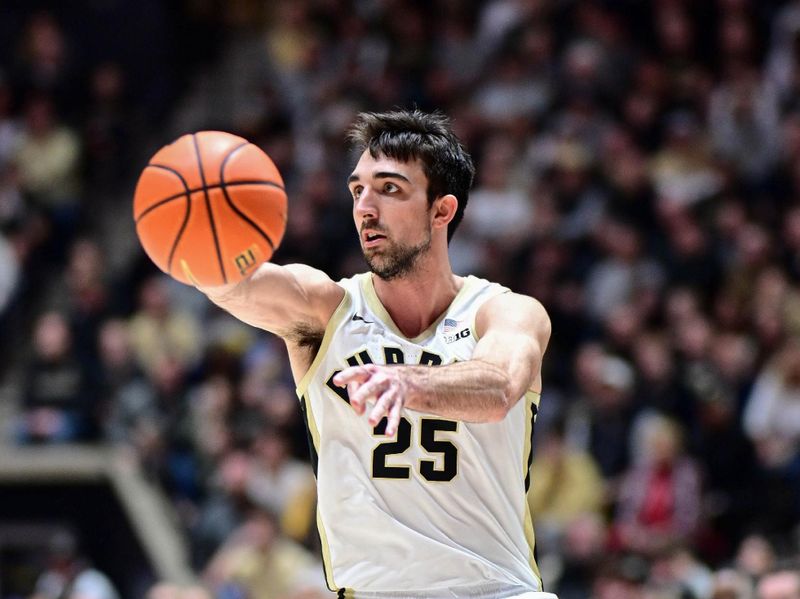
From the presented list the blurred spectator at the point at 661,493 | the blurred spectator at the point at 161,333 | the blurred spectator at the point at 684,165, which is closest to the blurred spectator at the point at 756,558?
the blurred spectator at the point at 661,493

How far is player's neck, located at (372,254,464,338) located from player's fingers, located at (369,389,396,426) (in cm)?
148

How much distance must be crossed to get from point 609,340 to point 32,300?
23.6 ft

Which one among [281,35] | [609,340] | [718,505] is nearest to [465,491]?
[718,505]

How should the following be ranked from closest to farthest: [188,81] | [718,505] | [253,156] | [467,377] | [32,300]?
1. [467,377]
2. [253,156]
3. [718,505]
4. [32,300]
5. [188,81]

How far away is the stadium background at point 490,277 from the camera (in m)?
11.4

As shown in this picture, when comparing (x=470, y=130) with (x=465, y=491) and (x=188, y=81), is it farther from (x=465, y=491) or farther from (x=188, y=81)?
(x=465, y=491)

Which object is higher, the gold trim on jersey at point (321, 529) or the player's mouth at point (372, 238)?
the player's mouth at point (372, 238)

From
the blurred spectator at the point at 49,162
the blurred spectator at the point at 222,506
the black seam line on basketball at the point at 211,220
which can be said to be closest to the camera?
the black seam line on basketball at the point at 211,220

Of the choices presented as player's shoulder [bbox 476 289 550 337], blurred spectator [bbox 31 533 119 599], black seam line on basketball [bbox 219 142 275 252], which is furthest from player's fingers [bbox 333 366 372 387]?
blurred spectator [bbox 31 533 119 599]

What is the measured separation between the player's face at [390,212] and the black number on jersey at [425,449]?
0.76 metres

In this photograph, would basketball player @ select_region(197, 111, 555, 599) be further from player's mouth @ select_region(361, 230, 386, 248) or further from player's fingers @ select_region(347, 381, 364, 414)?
player's fingers @ select_region(347, 381, 364, 414)

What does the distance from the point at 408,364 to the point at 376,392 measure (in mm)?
993

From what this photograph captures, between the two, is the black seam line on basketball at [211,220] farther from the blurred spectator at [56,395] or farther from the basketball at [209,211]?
the blurred spectator at [56,395]

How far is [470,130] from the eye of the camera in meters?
15.2
